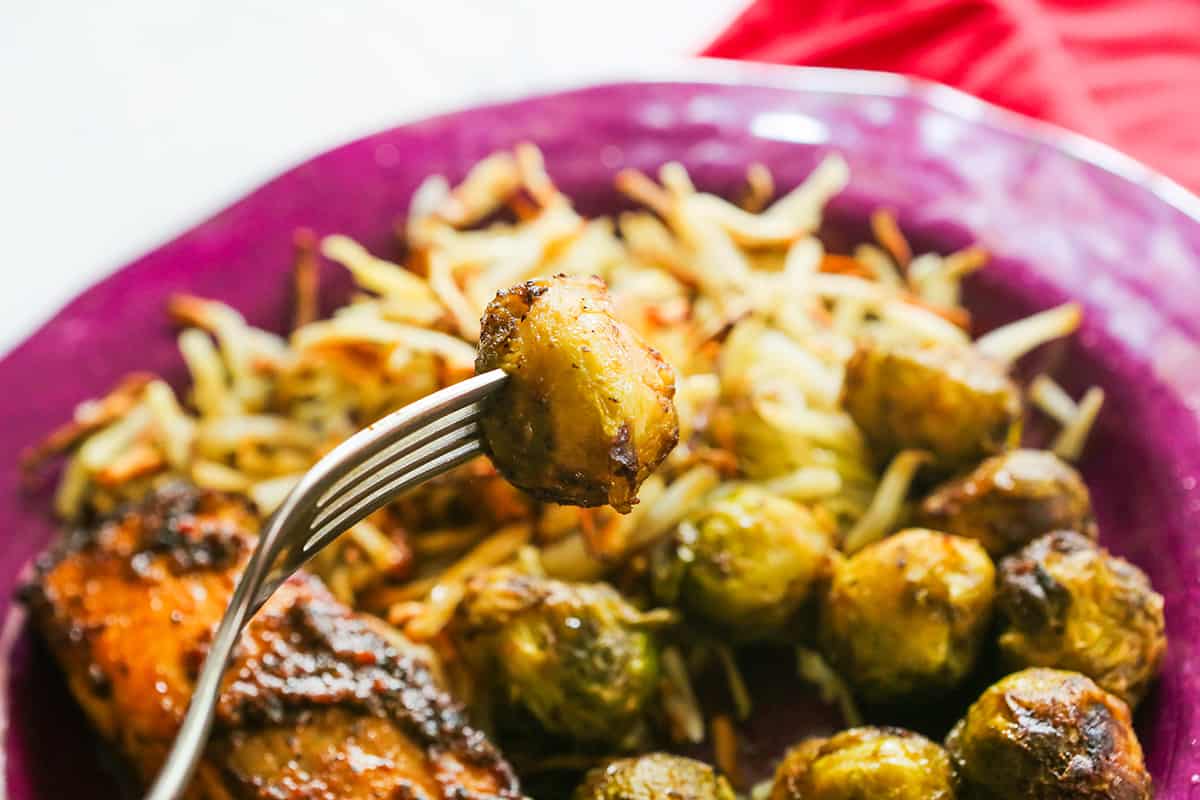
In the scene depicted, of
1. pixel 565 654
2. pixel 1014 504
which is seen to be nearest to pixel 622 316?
pixel 565 654

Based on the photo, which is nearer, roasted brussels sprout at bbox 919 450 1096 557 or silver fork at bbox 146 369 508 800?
silver fork at bbox 146 369 508 800

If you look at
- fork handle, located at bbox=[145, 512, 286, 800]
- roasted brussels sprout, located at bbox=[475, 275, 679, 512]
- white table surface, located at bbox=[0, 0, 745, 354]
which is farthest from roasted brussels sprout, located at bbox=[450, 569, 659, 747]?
white table surface, located at bbox=[0, 0, 745, 354]

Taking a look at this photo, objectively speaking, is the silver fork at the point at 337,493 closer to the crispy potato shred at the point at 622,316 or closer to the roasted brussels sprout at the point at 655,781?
the roasted brussels sprout at the point at 655,781

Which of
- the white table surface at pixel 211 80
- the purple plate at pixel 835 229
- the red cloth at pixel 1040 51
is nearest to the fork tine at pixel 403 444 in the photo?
the purple plate at pixel 835 229

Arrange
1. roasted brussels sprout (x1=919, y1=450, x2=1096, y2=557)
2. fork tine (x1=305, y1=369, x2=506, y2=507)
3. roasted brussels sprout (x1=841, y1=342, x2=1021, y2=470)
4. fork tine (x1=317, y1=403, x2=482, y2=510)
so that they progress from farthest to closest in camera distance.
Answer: roasted brussels sprout (x1=841, y1=342, x2=1021, y2=470)
roasted brussels sprout (x1=919, y1=450, x2=1096, y2=557)
fork tine (x1=317, y1=403, x2=482, y2=510)
fork tine (x1=305, y1=369, x2=506, y2=507)

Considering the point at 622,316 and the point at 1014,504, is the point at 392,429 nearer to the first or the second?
the point at 622,316

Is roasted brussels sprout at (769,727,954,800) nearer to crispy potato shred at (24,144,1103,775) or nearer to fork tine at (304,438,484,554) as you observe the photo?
crispy potato shred at (24,144,1103,775)

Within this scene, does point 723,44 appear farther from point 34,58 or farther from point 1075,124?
point 34,58

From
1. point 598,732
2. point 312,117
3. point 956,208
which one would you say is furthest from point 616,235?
point 312,117
